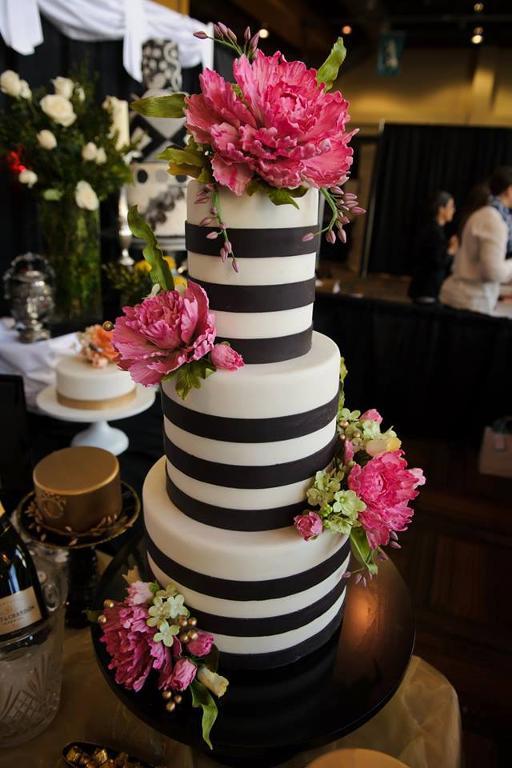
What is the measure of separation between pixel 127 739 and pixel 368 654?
369mm

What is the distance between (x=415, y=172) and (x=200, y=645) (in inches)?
343

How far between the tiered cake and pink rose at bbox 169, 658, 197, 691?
8 centimetres

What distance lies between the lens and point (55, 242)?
223 centimetres

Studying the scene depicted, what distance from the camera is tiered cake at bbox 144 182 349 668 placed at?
69 centimetres

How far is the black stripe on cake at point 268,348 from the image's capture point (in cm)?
72

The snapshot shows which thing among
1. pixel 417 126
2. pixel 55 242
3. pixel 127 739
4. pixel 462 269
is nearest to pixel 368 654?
pixel 127 739

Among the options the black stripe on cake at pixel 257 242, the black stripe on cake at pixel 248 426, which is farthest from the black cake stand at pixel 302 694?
the black stripe on cake at pixel 257 242

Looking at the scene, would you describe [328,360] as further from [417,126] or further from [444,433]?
[417,126]

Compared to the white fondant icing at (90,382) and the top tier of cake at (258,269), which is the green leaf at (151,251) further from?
the white fondant icing at (90,382)

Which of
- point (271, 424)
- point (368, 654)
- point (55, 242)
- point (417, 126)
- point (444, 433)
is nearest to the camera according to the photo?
point (271, 424)

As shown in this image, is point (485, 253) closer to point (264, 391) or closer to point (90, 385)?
point (90, 385)

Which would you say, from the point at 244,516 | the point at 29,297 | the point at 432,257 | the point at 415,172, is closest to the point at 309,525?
the point at 244,516

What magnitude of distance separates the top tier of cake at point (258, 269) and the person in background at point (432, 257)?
11.2 ft

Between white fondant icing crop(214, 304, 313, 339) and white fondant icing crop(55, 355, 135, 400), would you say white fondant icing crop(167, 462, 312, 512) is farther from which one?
white fondant icing crop(55, 355, 135, 400)
